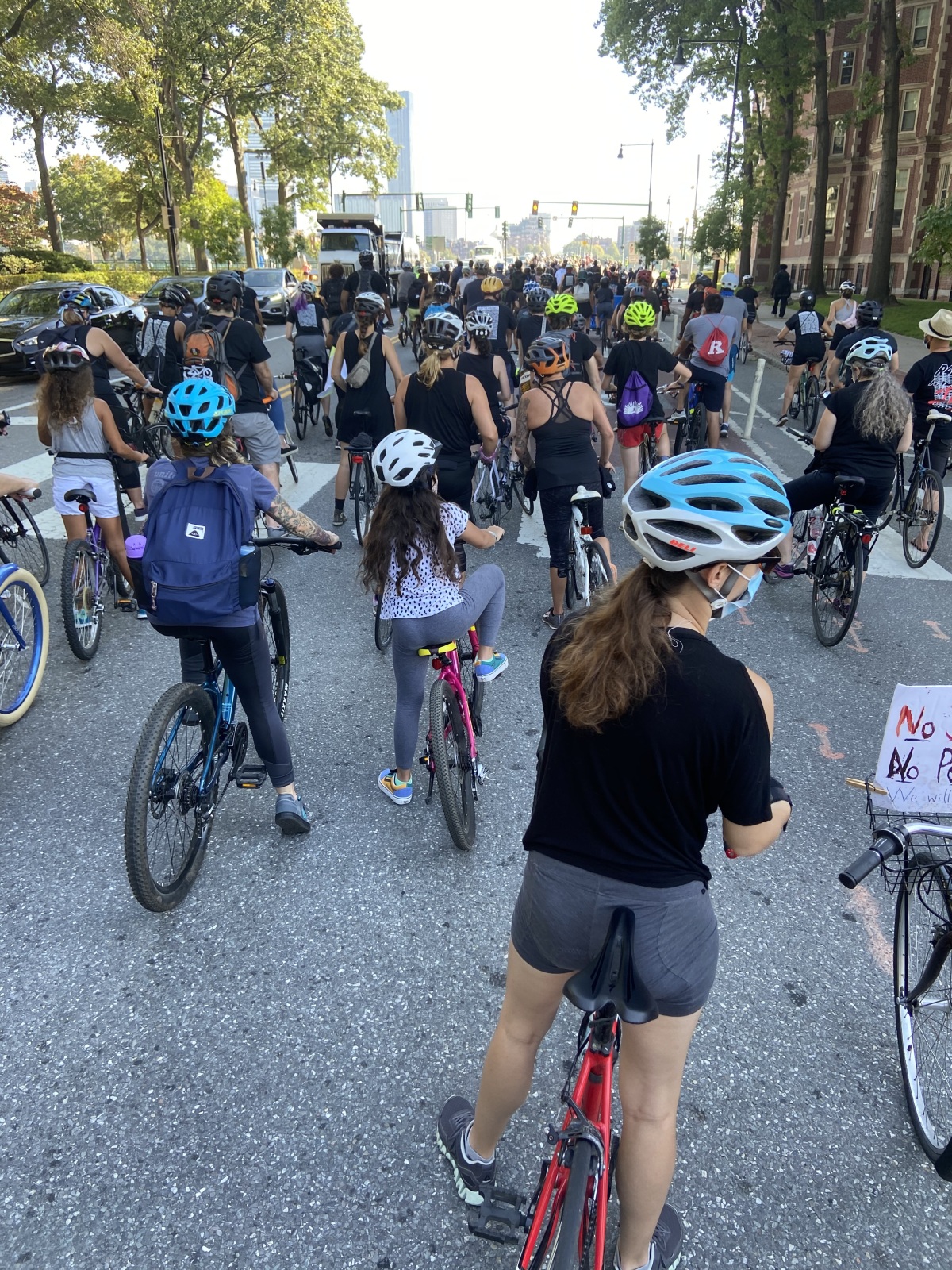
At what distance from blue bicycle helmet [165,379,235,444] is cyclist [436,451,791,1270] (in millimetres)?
2066

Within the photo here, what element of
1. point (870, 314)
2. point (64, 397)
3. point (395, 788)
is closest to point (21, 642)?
point (64, 397)

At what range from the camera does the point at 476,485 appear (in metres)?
8.59

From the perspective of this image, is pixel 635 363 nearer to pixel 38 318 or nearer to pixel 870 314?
pixel 870 314

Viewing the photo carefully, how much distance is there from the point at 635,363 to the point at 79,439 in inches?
203

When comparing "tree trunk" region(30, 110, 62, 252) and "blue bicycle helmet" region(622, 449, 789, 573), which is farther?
"tree trunk" region(30, 110, 62, 252)

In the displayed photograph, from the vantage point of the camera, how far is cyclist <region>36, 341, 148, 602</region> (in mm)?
5562

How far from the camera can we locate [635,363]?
828 centimetres

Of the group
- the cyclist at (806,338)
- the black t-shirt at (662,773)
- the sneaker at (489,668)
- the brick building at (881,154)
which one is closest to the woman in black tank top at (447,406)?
the sneaker at (489,668)

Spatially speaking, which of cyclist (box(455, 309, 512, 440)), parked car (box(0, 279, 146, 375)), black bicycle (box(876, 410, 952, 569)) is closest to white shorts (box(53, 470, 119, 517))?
cyclist (box(455, 309, 512, 440))

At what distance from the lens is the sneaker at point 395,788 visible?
420cm

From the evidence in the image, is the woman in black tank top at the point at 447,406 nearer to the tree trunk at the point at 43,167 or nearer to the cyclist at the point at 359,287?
the cyclist at the point at 359,287

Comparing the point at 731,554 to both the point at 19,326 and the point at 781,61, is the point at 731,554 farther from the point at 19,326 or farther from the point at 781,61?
the point at 781,61

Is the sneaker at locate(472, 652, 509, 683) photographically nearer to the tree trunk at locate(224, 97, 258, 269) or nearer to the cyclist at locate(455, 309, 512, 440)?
the cyclist at locate(455, 309, 512, 440)

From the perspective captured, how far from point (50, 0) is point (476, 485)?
34.9 meters
